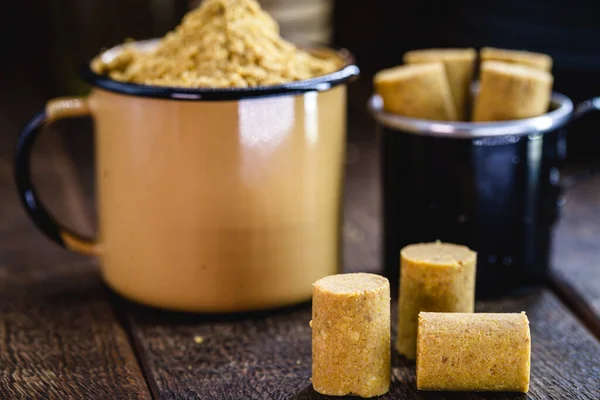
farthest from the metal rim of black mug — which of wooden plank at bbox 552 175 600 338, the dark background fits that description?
the dark background

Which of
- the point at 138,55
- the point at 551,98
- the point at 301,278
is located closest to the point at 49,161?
the point at 138,55

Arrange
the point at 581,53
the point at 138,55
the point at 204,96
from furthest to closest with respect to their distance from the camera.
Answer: the point at 581,53 < the point at 138,55 < the point at 204,96

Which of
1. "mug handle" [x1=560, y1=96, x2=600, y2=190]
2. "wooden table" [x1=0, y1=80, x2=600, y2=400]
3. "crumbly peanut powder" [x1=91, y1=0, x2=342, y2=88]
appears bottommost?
"wooden table" [x1=0, y1=80, x2=600, y2=400]

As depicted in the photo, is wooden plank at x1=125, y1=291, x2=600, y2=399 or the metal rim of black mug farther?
the metal rim of black mug

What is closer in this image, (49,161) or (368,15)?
(49,161)

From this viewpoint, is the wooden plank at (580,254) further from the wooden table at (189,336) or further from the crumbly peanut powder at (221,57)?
the crumbly peanut powder at (221,57)

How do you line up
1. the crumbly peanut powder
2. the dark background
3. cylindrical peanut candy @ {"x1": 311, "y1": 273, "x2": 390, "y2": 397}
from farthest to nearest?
the dark background, the crumbly peanut powder, cylindrical peanut candy @ {"x1": 311, "y1": 273, "x2": 390, "y2": 397}

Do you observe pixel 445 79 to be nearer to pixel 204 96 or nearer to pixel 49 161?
pixel 204 96

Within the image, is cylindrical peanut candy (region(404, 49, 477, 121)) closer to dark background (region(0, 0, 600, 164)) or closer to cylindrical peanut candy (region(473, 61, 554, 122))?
cylindrical peanut candy (region(473, 61, 554, 122))
